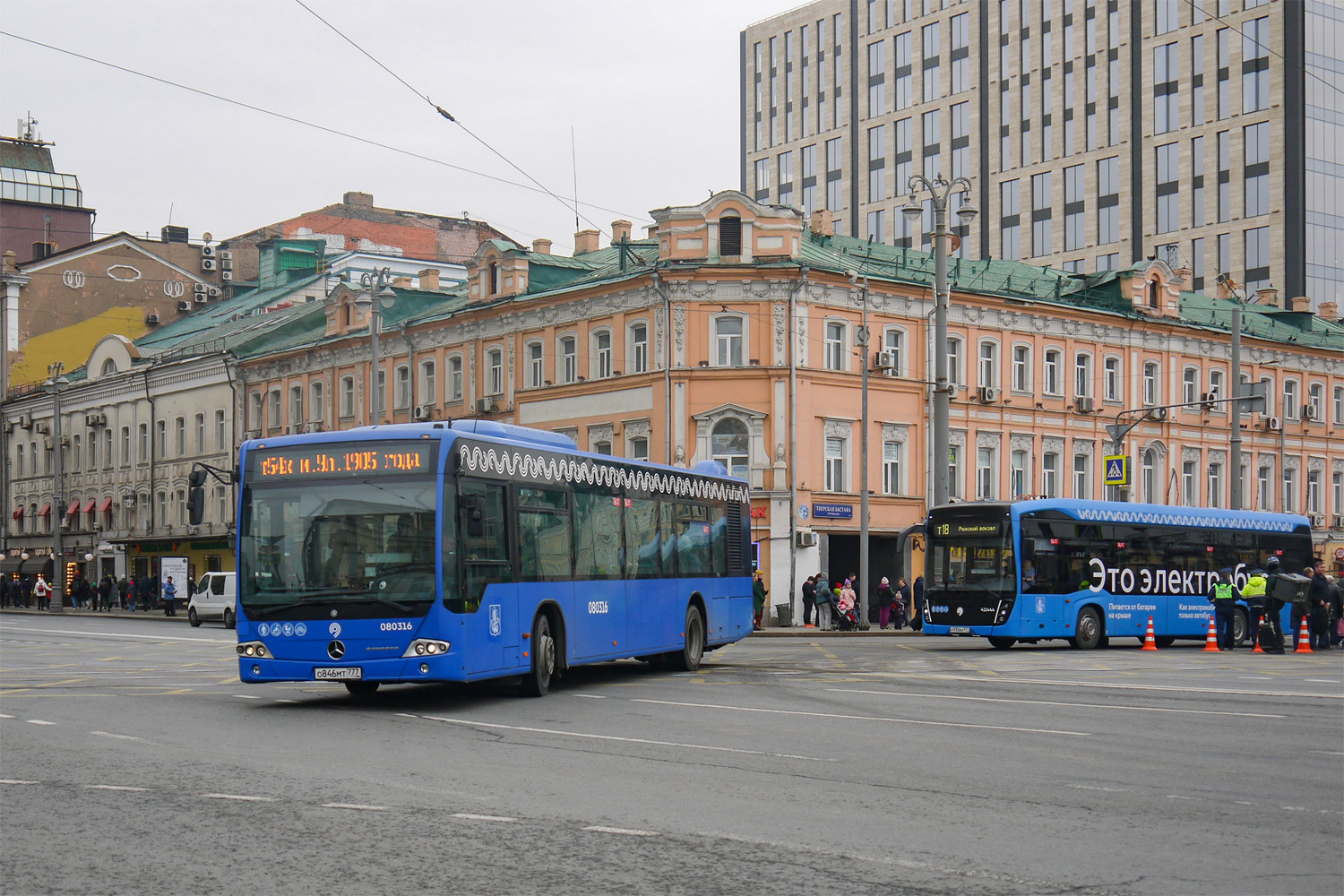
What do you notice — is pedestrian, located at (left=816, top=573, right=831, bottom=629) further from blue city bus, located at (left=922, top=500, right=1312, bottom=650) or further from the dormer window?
the dormer window

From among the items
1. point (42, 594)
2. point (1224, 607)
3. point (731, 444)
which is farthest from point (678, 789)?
point (42, 594)

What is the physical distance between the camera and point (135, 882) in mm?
7512

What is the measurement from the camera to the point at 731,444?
46500 mm

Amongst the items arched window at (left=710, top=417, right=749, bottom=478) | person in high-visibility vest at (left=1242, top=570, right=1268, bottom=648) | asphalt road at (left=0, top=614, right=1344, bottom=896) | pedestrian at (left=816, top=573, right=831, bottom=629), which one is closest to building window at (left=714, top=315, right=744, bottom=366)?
arched window at (left=710, top=417, right=749, bottom=478)

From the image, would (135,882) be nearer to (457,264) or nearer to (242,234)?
(457,264)

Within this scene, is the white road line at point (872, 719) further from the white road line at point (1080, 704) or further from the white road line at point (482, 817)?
the white road line at point (482, 817)

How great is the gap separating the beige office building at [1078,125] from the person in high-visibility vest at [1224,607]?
39799 millimetres

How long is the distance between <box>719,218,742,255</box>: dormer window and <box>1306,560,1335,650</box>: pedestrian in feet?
70.2

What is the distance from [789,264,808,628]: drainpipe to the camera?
45406mm

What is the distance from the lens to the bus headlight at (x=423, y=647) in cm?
1597

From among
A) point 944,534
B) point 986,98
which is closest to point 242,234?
point 986,98

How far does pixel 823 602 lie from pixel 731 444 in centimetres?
716

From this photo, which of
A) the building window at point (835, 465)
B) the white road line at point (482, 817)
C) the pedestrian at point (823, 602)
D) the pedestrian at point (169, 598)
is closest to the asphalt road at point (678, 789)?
the white road line at point (482, 817)

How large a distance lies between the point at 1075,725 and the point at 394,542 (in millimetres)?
7094
